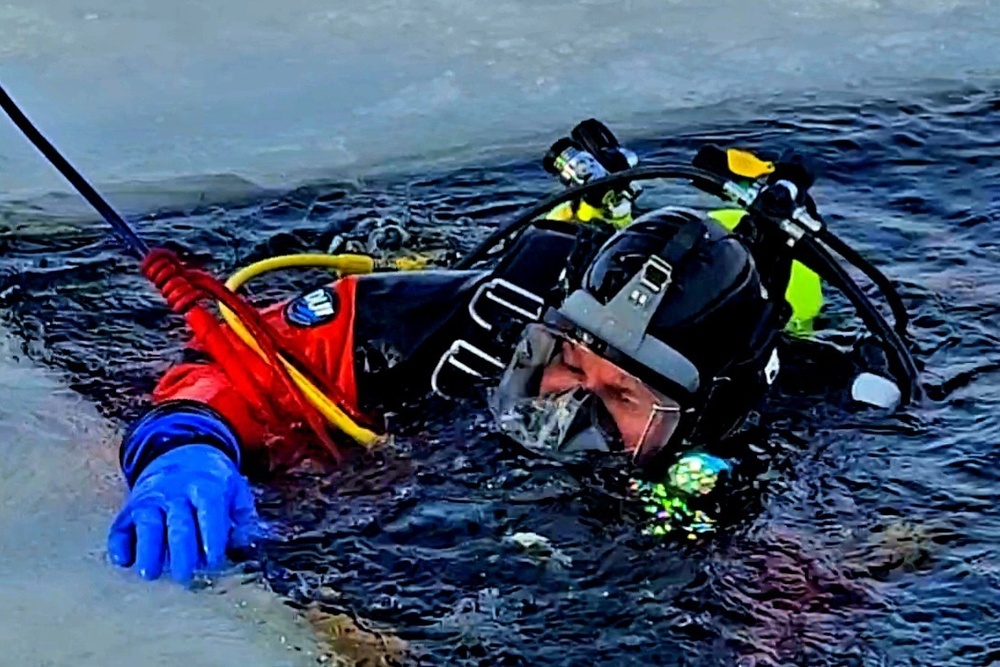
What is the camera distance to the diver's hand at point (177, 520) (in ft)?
8.43

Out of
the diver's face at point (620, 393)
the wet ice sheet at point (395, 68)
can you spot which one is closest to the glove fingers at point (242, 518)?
the diver's face at point (620, 393)

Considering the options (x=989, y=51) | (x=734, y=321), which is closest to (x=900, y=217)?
(x=989, y=51)

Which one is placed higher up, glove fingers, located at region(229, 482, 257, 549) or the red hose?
the red hose

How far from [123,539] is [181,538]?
0.09 meters

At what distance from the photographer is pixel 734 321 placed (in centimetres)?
292

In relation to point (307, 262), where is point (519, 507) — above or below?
below

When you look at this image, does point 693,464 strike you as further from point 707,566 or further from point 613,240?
point 613,240

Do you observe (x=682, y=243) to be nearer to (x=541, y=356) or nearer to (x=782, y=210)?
(x=782, y=210)

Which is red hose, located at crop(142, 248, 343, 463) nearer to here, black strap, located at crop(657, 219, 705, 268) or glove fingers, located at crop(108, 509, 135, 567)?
glove fingers, located at crop(108, 509, 135, 567)

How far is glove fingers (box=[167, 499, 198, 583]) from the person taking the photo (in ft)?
8.43

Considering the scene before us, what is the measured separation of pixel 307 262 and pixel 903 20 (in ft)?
8.88

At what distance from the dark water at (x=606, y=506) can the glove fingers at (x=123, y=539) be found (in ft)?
0.79

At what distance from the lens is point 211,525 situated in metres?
2.61

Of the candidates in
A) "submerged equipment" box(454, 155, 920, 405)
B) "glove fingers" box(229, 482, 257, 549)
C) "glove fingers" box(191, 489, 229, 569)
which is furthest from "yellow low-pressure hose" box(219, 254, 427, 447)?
"submerged equipment" box(454, 155, 920, 405)
